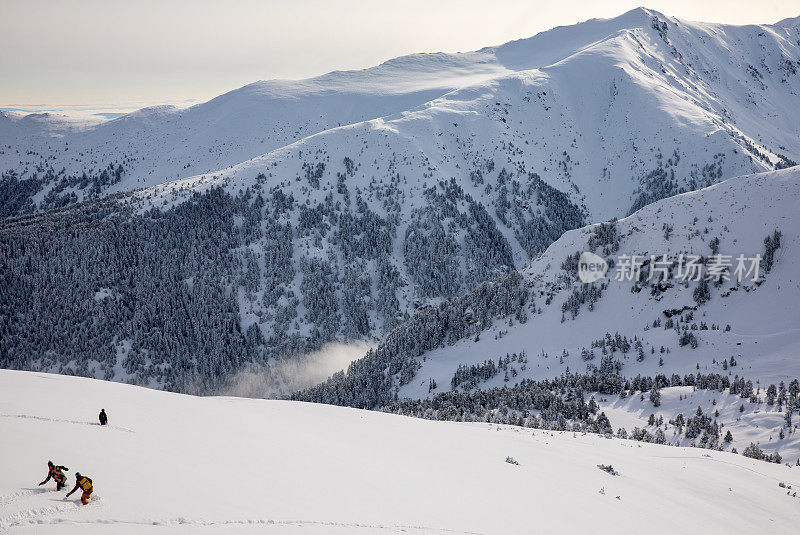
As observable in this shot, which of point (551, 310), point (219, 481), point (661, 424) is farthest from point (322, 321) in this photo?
point (219, 481)

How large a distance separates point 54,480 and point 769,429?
49.0 meters

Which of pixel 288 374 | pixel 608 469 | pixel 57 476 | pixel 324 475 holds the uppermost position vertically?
pixel 57 476

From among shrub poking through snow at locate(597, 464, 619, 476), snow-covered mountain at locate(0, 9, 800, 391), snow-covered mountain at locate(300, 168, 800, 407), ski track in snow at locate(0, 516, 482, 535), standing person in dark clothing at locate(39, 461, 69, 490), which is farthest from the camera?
snow-covered mountain at locate(0, 9, 800, 391)

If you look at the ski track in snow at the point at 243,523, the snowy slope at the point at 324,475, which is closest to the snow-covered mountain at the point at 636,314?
the snowy slope at the point at 324,475

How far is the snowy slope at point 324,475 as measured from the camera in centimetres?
1396

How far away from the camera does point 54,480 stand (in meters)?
14.0

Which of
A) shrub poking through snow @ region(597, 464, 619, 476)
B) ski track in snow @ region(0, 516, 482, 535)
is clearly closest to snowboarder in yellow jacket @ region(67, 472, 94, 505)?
ski track in snow @ region(0, 516, 482, 535)

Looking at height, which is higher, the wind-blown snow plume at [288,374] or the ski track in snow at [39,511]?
the ski track in snow at [39,511]

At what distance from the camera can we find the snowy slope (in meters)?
14.0

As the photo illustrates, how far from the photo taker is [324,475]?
18.8 m

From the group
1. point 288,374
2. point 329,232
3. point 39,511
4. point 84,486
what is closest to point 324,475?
point 84,486

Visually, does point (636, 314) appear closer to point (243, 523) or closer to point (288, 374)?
point (243, 523)

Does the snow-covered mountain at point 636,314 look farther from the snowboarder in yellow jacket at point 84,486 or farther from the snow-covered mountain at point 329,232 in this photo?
the snowboarder in yellow jacket at point 84,486

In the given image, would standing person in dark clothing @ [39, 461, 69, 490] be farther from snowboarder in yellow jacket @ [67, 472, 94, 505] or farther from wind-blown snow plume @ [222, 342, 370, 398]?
wind-blown snow plume @ [222, 342, 370, 398]
